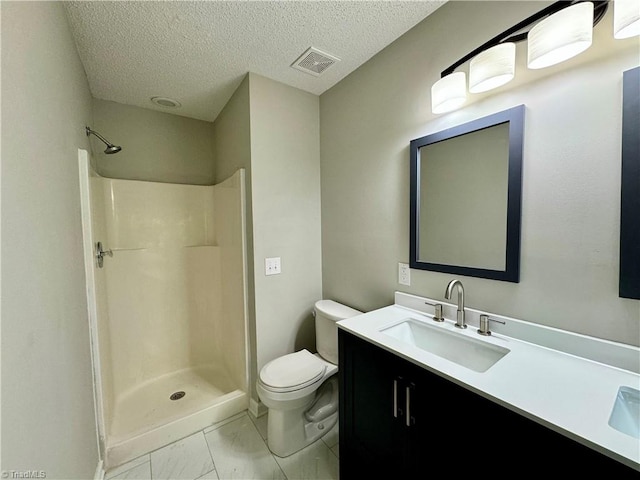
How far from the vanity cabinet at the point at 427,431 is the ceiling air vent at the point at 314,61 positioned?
163cm

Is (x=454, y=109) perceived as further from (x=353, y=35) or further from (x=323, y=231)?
(x=323, y=231)

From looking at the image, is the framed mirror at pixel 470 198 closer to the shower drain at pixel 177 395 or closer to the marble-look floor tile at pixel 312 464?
the marble-look floor tile at pixel 312 464

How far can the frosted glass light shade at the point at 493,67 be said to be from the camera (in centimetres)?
99

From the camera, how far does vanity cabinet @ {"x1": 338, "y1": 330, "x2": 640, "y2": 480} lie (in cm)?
64

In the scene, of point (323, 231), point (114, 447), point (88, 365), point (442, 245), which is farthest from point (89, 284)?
point (442, 245)

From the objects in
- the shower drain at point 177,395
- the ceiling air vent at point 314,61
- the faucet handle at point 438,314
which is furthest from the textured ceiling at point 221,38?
the shower drain at point 177,395

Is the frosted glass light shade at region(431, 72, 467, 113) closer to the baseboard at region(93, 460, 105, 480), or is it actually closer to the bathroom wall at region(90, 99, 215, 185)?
the bathroom wall at region(90, 99, 215, 185)

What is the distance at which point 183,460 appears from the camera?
1516 millimetres

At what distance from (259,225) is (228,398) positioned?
50.6 inches

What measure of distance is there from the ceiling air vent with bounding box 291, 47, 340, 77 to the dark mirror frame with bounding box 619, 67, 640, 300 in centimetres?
136

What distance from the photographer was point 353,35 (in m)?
→ 1.44

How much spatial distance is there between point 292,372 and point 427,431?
86 cm

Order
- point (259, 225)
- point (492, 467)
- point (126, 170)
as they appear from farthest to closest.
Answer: point (126, 170)
point (259, 225)
point (492, 467)

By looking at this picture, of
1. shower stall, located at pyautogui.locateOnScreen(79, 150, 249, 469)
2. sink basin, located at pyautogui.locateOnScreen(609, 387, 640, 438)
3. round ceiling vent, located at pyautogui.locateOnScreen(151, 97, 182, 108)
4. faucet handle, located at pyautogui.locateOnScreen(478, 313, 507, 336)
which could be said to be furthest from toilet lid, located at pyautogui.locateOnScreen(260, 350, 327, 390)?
round ceiling vent, located at pyautogui.locateOnScreen(151, 97, 182, 108)
